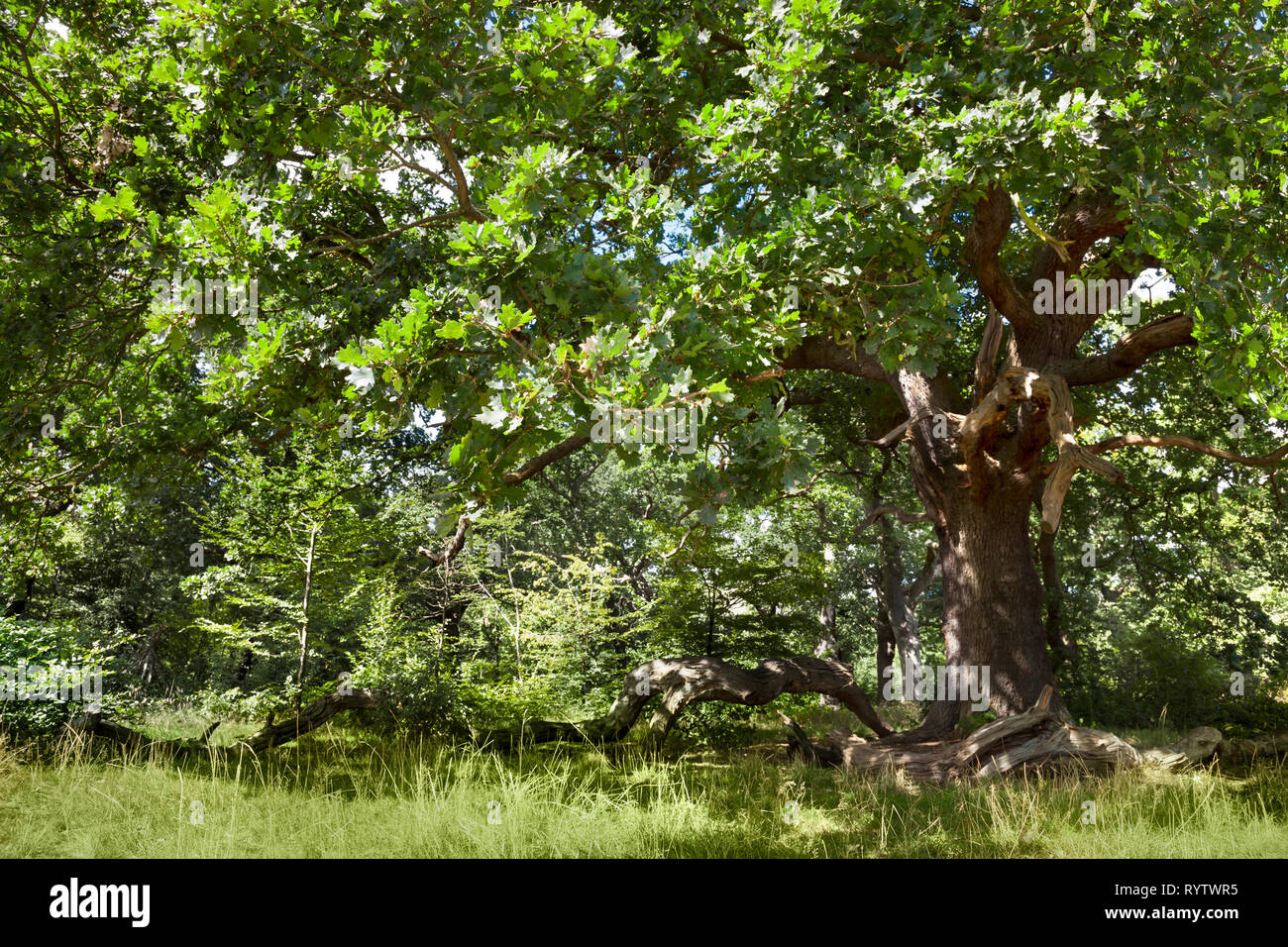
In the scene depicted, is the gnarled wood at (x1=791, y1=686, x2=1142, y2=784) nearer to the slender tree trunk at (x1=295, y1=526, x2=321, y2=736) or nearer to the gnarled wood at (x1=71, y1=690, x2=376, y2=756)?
the gnarled wood at (x1=71, y1=690, x2=376, y2=756)

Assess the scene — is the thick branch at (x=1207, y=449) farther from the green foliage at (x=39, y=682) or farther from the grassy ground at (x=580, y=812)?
the green foliage at (x=39, y=682)

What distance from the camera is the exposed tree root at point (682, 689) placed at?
10.2 m

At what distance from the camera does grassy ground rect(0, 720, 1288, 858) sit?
5.61 metres

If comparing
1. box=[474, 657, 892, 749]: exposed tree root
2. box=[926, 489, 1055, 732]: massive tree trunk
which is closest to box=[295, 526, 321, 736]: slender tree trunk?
box=[474, 657, 892, 749]: exposed tree root

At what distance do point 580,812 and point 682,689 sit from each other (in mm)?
4641

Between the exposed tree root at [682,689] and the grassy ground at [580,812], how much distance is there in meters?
1.53

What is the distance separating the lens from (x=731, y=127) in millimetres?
5426

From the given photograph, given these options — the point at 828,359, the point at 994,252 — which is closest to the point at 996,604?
the point at 828,359

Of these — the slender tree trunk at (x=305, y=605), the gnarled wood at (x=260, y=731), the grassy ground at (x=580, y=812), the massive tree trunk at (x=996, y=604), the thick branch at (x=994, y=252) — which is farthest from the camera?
the slender tree trunk at (x=305, y=605)

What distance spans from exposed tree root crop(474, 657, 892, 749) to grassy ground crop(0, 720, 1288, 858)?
153cm

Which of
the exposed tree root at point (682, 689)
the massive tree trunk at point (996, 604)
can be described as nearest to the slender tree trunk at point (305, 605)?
the exposed tree root at point (682, 689)

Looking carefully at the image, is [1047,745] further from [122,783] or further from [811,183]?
[122,783]

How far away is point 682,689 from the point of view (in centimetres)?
1055

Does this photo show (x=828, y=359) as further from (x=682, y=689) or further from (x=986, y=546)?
(x=682, y=689)
